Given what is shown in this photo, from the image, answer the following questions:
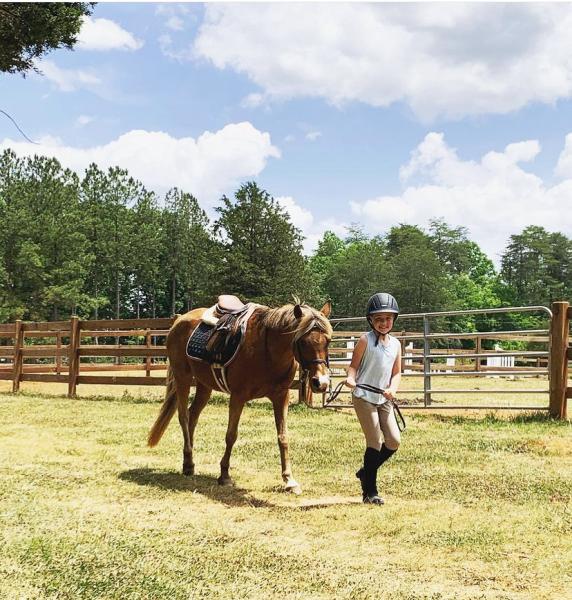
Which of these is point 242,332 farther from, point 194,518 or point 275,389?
point 194,518

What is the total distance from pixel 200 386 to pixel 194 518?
2.27 m

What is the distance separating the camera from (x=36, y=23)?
5.67 m

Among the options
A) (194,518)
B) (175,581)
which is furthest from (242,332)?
(175,581)

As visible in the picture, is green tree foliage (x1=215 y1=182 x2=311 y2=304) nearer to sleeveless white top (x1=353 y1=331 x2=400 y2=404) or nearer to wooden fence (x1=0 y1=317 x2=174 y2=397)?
wooden fence (x1=0 y1=317 x2=174 y2=397)

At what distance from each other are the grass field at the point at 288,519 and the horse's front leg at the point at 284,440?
0.15 m

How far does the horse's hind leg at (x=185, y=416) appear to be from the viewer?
629 cm

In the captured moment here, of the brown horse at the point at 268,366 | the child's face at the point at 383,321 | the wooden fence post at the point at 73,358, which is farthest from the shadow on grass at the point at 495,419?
the wooden fence post at the point at 73,358

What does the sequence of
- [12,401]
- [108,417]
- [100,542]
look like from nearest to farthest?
1. [100,542]
2. [108,417]
3. [12,401]

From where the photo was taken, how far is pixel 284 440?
5.68 metres

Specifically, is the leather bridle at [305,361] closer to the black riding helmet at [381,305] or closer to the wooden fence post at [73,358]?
the black riding helmet at [381,305]

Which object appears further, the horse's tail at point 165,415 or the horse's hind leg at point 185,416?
the horse's tail at point 165,415

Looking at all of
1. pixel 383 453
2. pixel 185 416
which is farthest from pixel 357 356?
pixel 185 416

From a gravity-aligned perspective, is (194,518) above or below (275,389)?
below

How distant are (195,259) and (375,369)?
50.7 m
